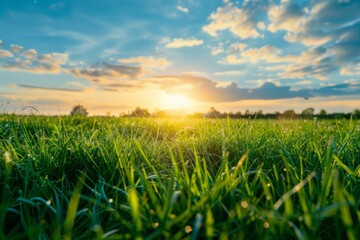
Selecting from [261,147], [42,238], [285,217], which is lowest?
[42,238]

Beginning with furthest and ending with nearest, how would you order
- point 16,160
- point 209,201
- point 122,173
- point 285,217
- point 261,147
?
point 261,147 < point 16,160 < point 122,173 < point 209,201 < point 285,217

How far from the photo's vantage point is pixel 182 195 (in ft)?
6.80

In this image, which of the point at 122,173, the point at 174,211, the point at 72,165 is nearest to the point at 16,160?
the point at 72,165

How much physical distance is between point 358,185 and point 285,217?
2.96 feet

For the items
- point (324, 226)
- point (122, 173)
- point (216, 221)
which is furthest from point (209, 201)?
point (122, 173)

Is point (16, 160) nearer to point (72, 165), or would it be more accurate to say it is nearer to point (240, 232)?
point (72, 165)

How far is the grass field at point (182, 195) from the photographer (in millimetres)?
1782

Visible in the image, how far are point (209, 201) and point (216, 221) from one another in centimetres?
15

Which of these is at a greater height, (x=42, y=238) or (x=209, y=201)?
(x=209, y=201)

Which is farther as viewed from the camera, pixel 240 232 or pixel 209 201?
pixel 209 201

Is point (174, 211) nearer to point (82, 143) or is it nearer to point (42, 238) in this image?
point (42, 238)

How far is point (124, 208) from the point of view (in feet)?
6.91

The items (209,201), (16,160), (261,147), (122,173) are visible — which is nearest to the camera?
(209,201)

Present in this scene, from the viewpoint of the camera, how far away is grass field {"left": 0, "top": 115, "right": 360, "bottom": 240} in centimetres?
178
